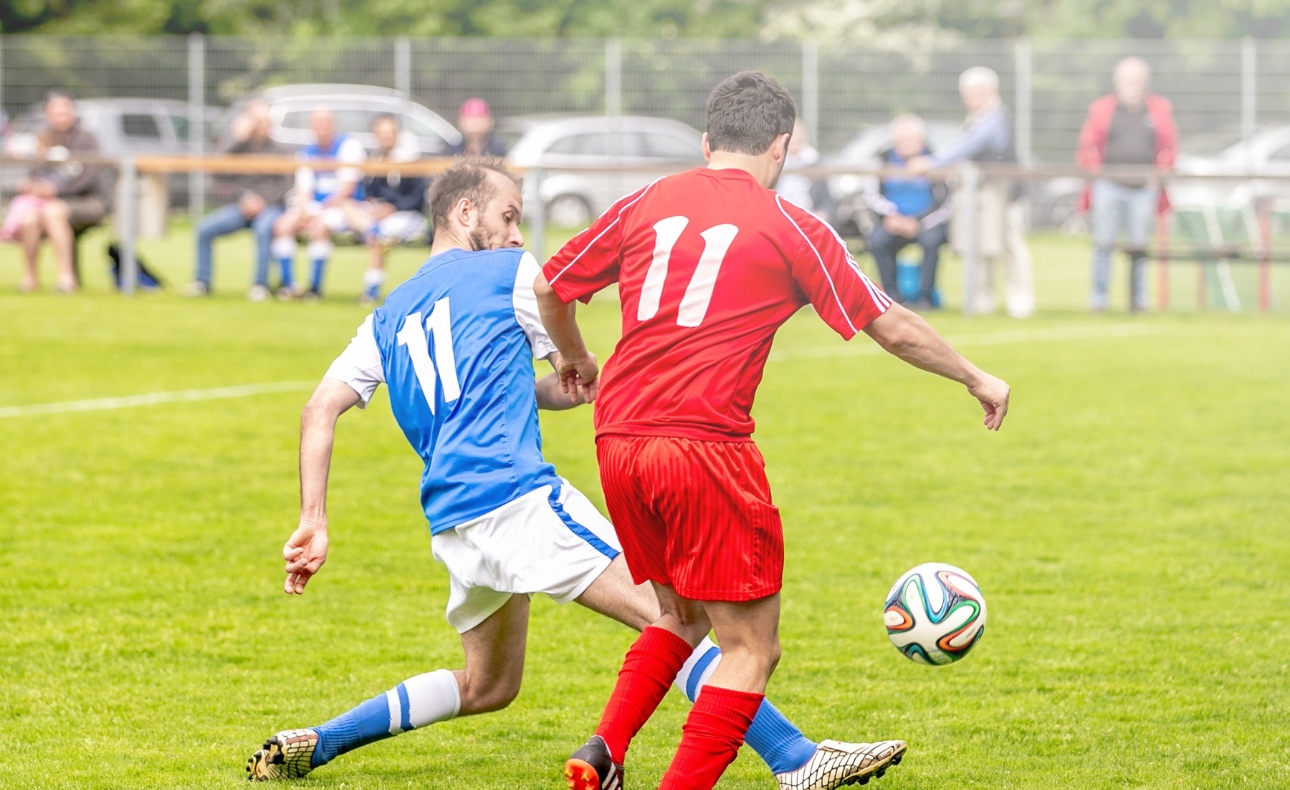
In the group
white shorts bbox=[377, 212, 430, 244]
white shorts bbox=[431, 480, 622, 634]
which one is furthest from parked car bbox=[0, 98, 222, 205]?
white shorts bbox=[431, 480, 622, 634]

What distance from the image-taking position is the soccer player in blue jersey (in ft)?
12.8

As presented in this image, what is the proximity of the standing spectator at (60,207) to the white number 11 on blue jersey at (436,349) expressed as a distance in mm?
12803

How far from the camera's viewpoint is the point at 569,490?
4035mm

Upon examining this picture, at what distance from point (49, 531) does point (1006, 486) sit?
4.46 m

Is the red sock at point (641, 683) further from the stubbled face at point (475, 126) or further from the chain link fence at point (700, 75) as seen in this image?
the chain link fence at point (700, 75)

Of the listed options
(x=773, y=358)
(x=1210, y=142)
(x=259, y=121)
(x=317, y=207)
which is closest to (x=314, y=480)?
(x=773, y=358)

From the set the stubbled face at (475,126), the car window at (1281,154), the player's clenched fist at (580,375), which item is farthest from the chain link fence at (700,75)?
the player's clenched fist at (580,375)

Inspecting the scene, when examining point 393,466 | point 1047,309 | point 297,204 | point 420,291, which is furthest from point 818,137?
point 420,291

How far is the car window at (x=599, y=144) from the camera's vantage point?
969 inches

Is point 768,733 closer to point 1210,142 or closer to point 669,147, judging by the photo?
point 669,147

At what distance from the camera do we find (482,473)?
391 centimetres

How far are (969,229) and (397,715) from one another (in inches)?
455

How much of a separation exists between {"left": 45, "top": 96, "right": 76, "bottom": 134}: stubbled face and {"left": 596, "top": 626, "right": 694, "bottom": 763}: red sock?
13.8m

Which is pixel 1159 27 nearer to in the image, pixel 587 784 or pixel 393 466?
pixel 393 466
